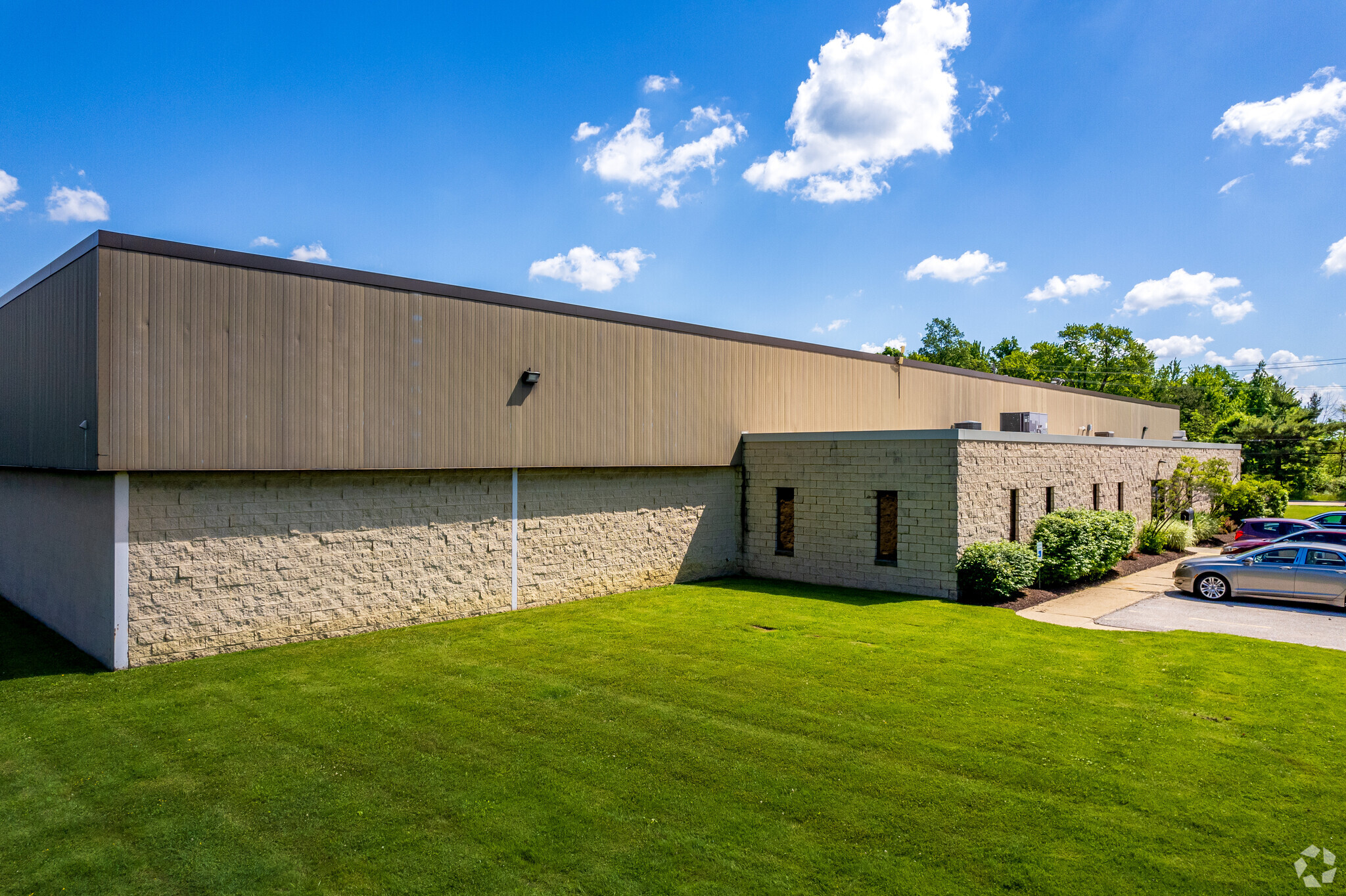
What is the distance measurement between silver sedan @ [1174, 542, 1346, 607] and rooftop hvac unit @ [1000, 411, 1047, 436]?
7.77 m

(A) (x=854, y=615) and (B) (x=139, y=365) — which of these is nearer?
(B) (x=139, y=365)

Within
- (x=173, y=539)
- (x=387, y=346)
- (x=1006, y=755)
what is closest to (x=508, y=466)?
(x=387, y=346)

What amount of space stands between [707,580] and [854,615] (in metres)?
5.22

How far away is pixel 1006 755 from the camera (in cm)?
758

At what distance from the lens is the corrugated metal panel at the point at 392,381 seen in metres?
10.7

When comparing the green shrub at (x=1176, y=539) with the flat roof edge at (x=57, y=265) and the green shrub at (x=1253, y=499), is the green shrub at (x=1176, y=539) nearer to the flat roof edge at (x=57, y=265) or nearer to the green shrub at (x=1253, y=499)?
the green shrub at (x=1253, y=499)

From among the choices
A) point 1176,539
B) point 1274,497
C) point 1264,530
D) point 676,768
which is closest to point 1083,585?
point 1264,530

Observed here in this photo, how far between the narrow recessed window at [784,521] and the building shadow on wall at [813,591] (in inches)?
33.5

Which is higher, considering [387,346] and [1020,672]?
[387,346]

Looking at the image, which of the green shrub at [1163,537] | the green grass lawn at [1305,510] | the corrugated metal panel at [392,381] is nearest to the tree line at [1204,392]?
the green grass lawn at [1305,510]

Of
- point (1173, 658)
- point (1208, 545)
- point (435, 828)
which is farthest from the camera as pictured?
point (1208, 545)

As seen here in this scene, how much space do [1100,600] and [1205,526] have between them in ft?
45.8

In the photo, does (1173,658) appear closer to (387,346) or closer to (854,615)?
(854,615)

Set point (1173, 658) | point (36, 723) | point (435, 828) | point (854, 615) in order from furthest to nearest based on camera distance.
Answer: point (854, 615), point (1173, 658), point (36, 723), point (435, 828)
